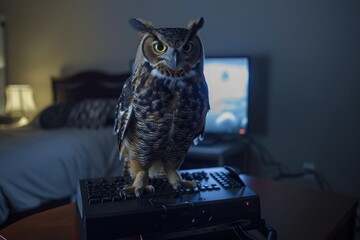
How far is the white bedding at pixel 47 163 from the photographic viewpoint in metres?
1.61

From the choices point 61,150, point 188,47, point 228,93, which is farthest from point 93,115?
point 188,47

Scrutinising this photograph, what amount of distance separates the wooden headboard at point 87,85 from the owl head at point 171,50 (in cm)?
209

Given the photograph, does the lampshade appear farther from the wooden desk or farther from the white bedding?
the wooden desk

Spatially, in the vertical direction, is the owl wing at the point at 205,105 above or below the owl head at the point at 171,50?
below

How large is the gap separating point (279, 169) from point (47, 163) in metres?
1.45

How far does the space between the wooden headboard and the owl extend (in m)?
2.06

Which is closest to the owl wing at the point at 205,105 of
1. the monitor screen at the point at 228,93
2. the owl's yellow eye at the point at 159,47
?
the owl's yellow eye at the point at 159,47

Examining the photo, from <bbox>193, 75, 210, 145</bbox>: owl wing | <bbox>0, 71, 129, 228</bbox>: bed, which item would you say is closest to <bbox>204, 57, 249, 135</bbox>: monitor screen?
<bbox>0, 71, 129, 228</bbox>: bed

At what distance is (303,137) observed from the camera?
6.89 feet

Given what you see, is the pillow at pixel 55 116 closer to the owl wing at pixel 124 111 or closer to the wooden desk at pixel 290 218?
the wooden desk at pixel 290 218

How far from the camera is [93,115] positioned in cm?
243

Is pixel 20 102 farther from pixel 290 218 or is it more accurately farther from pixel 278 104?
pixel 290 218

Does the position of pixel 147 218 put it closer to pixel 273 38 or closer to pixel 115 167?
pixel 115 167

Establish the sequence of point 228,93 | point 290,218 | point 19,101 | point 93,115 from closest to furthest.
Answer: point 290,218 < point 228,93 < point 93,115 < point 19,101
